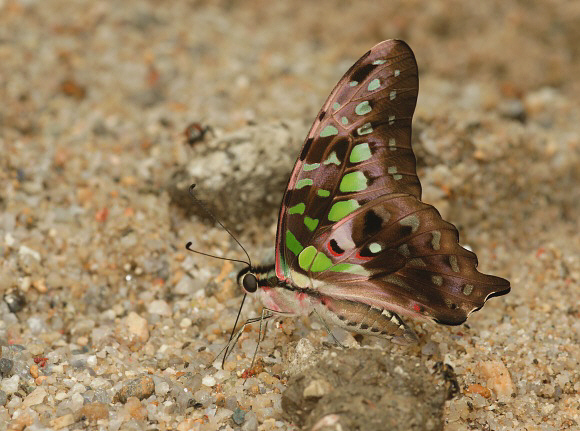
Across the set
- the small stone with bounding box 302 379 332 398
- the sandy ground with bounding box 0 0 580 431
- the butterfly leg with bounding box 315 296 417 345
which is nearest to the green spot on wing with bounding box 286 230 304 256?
the butterfly leg with bounding box 315 296 417 345

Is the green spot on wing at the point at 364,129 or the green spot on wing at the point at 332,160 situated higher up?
the green spot on wing at the point at 364,129

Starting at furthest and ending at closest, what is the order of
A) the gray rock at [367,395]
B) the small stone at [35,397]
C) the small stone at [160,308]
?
the small stone at [160,308] → the small stone at [35,397] → the gray rock at [367,395]

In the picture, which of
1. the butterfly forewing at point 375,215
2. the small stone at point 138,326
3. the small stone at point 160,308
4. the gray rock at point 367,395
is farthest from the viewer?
the small stone at point 160,308

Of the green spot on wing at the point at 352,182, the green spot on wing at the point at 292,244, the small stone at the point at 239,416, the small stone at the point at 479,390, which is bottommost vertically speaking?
the small stone at the point at 239,416

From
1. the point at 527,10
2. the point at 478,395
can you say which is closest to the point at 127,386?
the point at 478,395

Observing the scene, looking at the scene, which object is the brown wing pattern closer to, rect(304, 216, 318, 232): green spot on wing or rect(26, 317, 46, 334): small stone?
rect(304, 216, 318, 232): green spot on wing

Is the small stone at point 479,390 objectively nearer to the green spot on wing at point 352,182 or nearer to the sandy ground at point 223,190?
the sandy ground at point 223,190

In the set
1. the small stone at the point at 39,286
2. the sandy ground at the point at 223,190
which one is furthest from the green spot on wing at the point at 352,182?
the small stone at the point at 39,286
